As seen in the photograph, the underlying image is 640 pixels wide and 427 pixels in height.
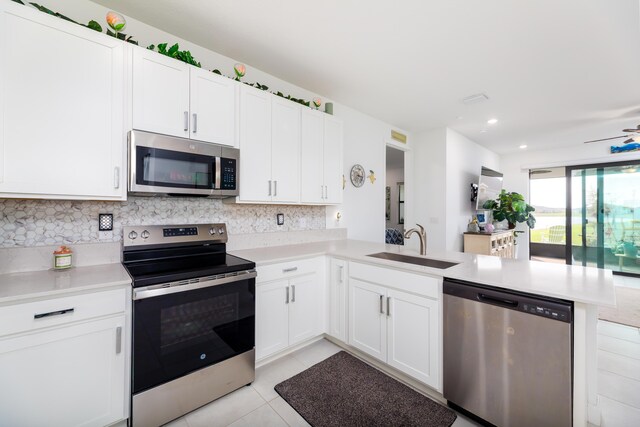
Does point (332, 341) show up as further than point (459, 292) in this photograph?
Yes

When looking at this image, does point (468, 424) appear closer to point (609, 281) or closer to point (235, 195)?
point (609, 281)

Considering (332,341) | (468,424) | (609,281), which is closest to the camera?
(609,281)

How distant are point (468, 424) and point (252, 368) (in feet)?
4.72

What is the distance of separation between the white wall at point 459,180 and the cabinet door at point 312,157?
2597mm

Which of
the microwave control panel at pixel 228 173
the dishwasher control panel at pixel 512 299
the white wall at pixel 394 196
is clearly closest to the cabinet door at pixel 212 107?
the microwave control panel at pixel 228 173

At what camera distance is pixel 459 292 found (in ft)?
5.37

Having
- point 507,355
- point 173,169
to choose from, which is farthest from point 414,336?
point 173,169

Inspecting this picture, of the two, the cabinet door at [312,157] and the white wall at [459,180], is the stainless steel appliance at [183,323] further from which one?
the white wall at [459,180]

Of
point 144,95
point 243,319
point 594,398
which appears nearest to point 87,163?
point 144,95

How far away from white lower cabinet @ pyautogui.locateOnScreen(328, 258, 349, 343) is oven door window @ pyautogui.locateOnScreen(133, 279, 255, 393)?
83cm

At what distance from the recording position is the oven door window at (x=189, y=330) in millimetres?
1466

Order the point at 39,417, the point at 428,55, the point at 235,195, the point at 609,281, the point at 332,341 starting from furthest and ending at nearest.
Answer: the point at 332,341 → the point at 428,55 → the point at 235,195 → the point at 609,281 → the point at 39,417

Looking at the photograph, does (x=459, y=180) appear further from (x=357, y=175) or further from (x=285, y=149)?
(x=285, y=149)

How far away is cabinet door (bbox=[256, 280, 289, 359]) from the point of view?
2.06 m
